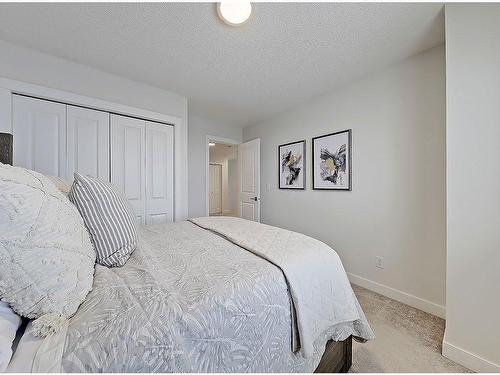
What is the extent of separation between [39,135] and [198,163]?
2058mm

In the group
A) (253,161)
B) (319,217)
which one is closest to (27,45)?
(253,161)

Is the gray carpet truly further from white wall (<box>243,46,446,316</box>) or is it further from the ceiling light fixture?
the ceiling light fixture

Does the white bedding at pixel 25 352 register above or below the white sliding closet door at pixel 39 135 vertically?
below

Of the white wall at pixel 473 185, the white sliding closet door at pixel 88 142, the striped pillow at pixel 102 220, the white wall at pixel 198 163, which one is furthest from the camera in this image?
the white wall at pixel 198 163

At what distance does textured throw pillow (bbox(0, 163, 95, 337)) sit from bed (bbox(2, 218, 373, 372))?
0.05m

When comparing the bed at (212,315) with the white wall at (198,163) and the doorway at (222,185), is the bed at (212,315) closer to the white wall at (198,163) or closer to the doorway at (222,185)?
the white wall at (198,163)

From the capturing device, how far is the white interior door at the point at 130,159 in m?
2.39

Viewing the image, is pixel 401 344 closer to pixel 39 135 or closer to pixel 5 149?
pixel 5 149

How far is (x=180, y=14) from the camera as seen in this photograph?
1493 mm

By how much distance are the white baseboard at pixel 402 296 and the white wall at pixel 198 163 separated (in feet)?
8.42

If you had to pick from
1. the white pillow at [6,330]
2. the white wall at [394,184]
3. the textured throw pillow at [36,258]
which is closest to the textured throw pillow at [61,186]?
the textured throw pillow at [36,258]

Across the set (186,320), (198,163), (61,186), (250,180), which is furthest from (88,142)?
(250,180)

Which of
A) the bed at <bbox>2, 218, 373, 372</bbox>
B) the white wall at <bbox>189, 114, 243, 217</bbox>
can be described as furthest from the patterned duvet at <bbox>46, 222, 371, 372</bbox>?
the white wall at <bbox>189, 114, 243, 217</bbox>

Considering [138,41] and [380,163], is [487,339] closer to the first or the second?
[380,163]
